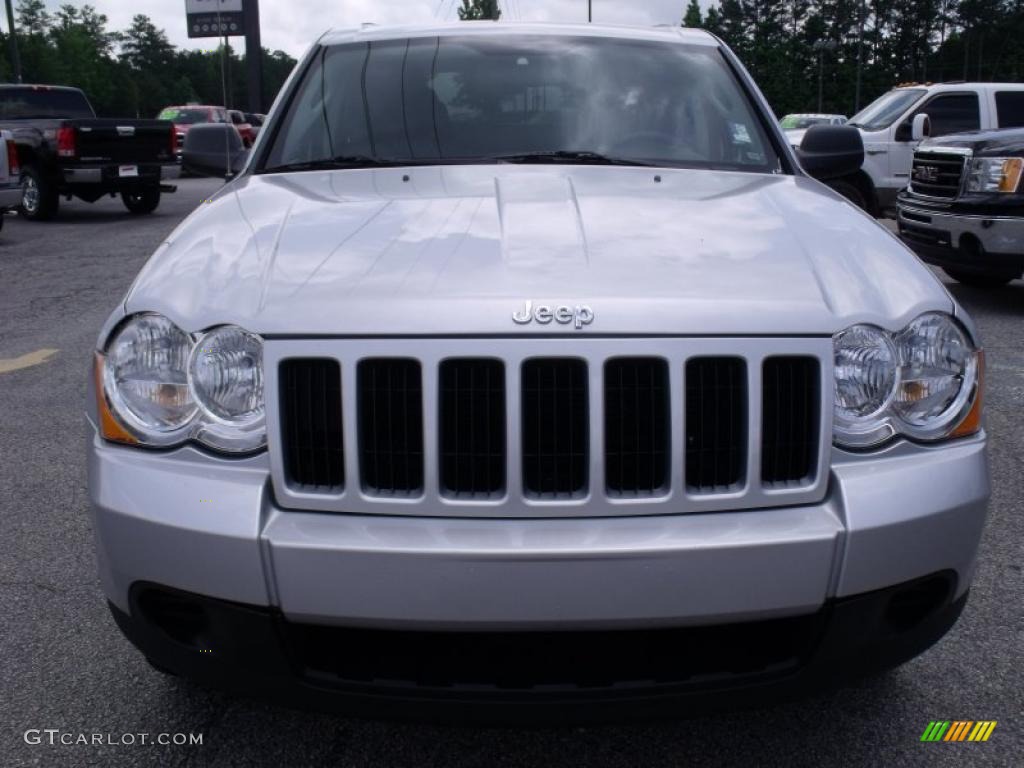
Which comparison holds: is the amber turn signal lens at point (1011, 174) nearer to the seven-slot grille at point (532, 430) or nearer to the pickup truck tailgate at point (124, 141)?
the seven-slot grille at point (532, 430)

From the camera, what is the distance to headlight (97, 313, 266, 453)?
81.1 inches

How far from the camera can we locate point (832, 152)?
150 inches

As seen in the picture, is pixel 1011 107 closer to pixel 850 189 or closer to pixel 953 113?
pixel 953 113

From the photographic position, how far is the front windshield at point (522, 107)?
334 centimetres

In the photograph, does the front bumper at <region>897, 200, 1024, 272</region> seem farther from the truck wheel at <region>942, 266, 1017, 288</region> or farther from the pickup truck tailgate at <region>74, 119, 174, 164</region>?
the pickup truck tailgate at <region>74, 119, 174, 164</region>

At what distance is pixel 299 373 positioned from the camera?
6.56 feet

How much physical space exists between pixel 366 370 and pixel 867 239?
121 cm

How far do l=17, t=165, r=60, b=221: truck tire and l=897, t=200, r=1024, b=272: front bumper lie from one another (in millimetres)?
12065

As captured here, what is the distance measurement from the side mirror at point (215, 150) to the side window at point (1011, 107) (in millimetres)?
11764

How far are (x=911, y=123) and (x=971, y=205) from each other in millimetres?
6034

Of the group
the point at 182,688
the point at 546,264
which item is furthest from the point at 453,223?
the point at 182,688

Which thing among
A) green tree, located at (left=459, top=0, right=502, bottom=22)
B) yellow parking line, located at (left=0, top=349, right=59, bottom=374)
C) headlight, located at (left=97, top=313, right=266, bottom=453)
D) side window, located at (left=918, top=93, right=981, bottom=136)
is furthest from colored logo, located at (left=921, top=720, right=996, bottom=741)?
green tree, located at (left=459, top=0, right=502, bottom=22)

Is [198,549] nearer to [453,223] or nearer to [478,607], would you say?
[478,607]

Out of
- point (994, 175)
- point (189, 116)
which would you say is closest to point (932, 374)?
point (994, 175)
